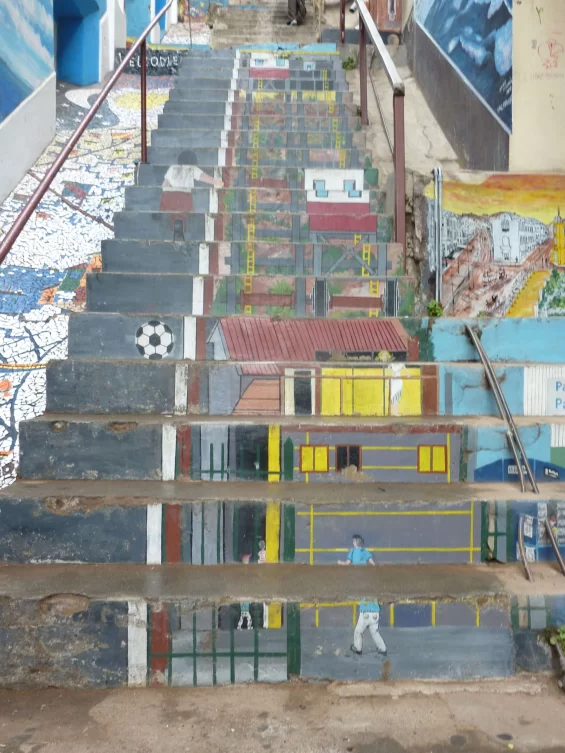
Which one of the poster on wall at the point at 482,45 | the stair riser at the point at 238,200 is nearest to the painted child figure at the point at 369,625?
the stair riser at the point at 238,200

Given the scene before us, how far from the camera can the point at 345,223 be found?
3059mm

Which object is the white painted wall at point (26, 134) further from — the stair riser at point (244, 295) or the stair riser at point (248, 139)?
the stair riser at point (244, 295)

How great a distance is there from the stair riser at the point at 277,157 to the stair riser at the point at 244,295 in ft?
4.40

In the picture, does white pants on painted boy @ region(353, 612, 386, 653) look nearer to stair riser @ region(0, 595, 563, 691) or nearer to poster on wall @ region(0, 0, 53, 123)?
stair riser @ region(0, 595, 563, 691)

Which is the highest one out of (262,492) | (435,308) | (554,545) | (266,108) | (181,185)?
(266,108)

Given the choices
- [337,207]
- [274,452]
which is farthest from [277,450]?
[337,207]

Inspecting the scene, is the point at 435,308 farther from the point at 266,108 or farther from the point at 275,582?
the point at 266,108

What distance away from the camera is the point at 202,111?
4309 mm

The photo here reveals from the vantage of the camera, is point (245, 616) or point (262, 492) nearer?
point (245, 616)

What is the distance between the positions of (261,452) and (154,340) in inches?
28.8

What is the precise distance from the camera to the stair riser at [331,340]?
7.87 feet

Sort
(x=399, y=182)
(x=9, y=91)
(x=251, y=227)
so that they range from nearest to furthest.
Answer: (x=399, y=182)
(x=251, y=227)
(x=9, y=91)

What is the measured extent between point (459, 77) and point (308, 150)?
1.32m

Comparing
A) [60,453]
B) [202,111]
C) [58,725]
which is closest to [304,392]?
[60,453]
